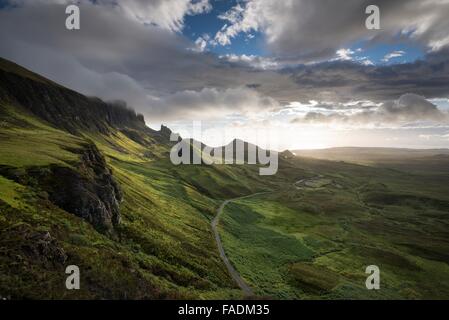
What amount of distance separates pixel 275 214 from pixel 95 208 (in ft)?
301

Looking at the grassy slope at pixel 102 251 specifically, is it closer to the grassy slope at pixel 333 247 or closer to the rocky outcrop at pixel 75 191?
the rocky outcrop at pixel 75 191

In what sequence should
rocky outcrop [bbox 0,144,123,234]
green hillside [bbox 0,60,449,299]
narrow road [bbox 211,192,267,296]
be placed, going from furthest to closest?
1. narrow road [bbox 211,192,267,296]
2. rocky outcrop [bbox 0,144,123,234]
3. green hillside [bbox 0,60,449,299]

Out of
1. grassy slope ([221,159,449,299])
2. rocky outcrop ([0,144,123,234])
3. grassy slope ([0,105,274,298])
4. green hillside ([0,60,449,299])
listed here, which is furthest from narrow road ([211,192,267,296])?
rocky outcrop ([0,144,123,234])

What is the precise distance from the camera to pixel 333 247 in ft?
280

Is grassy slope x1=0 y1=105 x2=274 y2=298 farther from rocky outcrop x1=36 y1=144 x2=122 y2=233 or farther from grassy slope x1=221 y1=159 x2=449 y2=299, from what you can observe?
grassy slope x1=221 y1=159 x2=449 y2=299

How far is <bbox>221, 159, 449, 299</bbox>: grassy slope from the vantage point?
55.9 meters

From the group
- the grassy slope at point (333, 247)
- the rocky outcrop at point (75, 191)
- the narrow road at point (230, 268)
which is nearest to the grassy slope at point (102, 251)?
the rocky outcrop at point (75, 191)

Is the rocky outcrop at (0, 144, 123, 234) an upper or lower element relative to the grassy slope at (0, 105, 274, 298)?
upper

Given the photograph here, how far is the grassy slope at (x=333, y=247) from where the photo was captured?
55938 mm

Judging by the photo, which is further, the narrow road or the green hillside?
the narrow road
